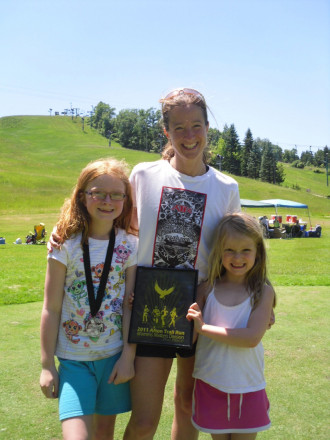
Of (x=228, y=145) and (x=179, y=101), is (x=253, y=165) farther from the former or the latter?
(x=179, y=101)

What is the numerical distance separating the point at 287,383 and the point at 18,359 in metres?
2.27

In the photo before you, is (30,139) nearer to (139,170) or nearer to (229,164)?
(229,164)

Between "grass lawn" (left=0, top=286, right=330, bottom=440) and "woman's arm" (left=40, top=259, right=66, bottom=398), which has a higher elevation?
"woman's arm" (left=40, top=259, right=66, bottom=398)

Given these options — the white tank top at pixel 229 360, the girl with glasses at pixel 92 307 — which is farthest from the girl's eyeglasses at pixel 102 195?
the white tank top at pixel 229 360

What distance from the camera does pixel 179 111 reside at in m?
2.59

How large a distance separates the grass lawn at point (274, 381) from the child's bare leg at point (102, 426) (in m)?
0.38

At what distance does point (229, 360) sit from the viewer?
95.9 inches

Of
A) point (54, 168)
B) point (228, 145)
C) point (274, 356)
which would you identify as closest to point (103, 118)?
point (228, 145)

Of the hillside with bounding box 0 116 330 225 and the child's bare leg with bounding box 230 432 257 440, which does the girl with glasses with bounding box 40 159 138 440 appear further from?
the hillside with bounding box 0 116 330 225

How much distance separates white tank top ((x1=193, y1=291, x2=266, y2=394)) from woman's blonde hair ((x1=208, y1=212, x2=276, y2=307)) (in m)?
0.11

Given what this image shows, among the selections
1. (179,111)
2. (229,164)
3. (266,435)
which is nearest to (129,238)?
(179,111)

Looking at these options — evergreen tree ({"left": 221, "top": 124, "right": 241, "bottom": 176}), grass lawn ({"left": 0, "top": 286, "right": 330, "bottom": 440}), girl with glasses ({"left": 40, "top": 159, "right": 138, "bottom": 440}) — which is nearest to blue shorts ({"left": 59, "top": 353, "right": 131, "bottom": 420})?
girl with glasses ({"left": 40, "top": 159, "right": 138, "bottom": 440})

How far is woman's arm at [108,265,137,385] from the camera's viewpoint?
2.37 meters

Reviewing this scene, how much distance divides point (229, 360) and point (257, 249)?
665 mm
